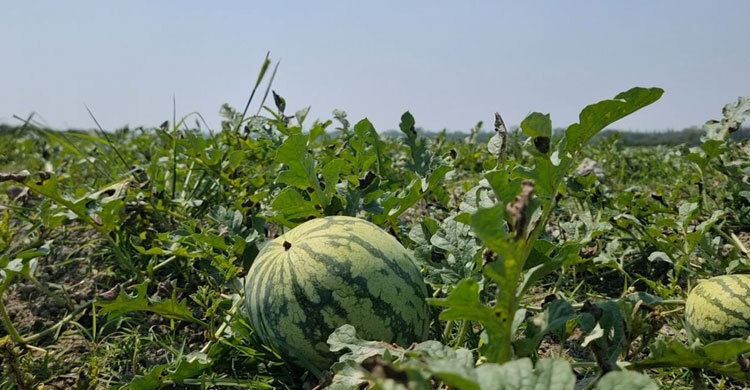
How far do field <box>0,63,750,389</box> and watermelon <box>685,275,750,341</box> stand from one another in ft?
0.25

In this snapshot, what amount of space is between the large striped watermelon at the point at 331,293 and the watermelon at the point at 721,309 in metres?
0.81

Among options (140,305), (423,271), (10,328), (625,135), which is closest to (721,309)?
(423,271)

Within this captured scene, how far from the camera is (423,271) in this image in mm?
2109

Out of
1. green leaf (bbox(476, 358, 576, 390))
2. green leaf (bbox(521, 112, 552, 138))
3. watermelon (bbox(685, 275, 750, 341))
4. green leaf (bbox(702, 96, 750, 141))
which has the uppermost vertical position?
green leaf (bbox(521, 112, 552, 138))

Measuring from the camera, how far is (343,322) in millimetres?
1745

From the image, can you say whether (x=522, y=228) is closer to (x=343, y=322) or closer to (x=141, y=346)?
(x=343, y=322)

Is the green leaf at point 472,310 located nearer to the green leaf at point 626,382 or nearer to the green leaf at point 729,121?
the green leaf at point 626,382

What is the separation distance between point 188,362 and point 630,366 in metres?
1.24

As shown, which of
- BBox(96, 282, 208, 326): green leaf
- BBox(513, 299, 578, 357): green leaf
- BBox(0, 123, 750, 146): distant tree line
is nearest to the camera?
BBox(513, 299, 578, 357): green leaf

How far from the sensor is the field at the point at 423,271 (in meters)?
1.28

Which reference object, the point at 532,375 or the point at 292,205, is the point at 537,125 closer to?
the point at 532,375

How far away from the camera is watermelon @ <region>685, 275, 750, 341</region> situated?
5.78 feet

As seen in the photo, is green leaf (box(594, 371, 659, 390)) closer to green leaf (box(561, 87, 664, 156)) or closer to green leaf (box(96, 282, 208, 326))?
green leaf (box(561, 87, 664, 156))

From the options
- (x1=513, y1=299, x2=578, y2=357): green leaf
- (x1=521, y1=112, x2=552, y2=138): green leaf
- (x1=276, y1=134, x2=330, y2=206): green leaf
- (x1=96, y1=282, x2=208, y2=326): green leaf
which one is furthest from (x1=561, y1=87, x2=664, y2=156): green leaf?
(x1=96, y1=282, x2=208, y2=326): green leaf
